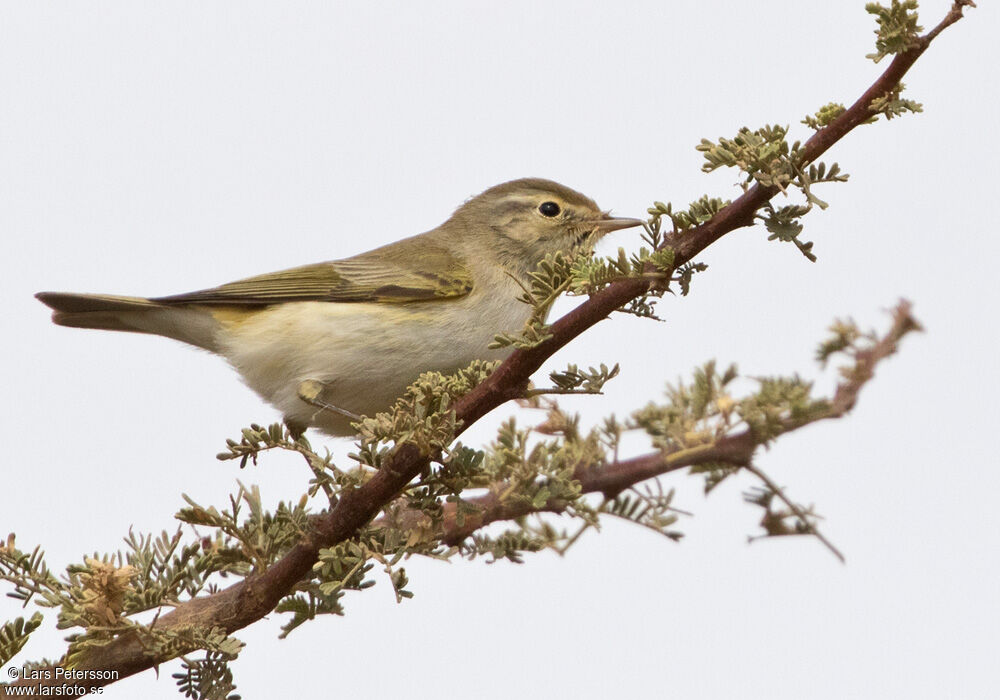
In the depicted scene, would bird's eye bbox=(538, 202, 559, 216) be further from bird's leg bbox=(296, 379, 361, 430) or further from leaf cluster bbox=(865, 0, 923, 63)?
leaf cluster bbox=(865, 0, 923, 63)

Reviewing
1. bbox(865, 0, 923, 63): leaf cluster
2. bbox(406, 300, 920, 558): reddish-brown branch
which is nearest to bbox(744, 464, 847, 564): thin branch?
bbox(406, 300, 920, 558): reddish-brown branch

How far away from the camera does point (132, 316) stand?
5.57m

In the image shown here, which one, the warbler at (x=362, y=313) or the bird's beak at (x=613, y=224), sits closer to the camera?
the warbler at (x=362, y=313)

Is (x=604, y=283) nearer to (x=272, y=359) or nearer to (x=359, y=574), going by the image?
(x=359, y=574)

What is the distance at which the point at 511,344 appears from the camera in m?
2.42

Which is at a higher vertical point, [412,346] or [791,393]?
[412,346]

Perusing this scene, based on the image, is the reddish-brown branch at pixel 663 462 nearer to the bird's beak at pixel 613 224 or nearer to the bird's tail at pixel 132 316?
the bird's beak at pixel 613 224

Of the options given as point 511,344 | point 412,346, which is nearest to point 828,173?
point 511,344

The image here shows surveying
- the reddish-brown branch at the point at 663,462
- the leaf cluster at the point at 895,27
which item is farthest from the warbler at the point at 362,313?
A: the leaf cluster at the point at 895,27

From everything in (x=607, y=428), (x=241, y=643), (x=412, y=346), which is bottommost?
(x=241, y=643)

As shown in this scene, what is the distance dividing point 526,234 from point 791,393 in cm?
233

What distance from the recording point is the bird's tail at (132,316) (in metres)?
5.35

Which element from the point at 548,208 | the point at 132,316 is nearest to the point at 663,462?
the point at 548,208

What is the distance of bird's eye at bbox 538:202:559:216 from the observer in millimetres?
6035
